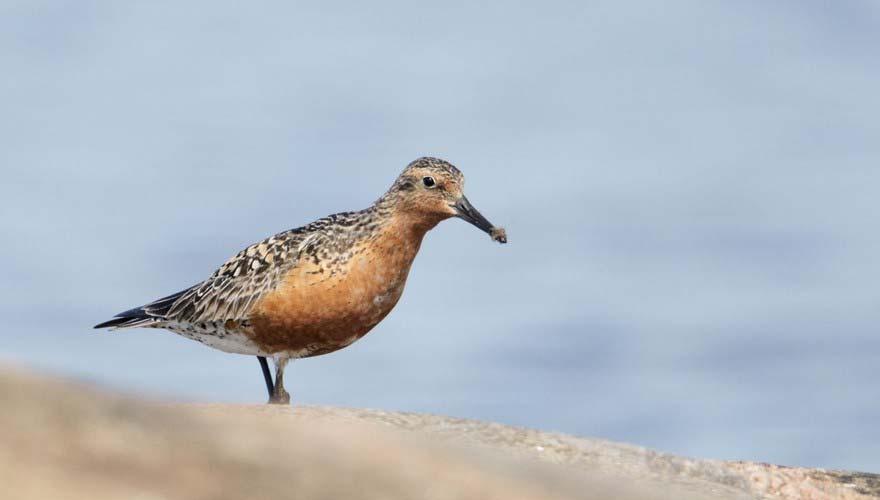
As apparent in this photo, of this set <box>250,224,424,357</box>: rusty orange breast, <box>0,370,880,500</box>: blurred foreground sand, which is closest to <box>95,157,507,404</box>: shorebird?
<box>250,224,424,357</box>: rusty orange breast

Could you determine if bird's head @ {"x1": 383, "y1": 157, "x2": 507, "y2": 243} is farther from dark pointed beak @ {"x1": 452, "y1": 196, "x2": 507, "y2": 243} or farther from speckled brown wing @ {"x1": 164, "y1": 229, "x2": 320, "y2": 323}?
speckled brown wing @ {"x1": 164, "y1": 229, "x2": 320, "y2": 323}

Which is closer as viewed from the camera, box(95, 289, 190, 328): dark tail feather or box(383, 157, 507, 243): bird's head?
box(383, 157, 507, 243): bird's head

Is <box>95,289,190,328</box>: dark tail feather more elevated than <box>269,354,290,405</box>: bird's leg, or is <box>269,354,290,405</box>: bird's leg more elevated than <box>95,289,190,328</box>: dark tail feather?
<box>95,289,190,328</box>: dark tail feather

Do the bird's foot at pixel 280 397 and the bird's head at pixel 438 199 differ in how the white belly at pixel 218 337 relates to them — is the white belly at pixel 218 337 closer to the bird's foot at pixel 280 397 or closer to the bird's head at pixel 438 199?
the bird's foot at pixel 280 397

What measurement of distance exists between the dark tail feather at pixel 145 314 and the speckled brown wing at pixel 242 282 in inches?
5.6

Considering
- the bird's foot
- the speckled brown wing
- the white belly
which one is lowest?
the bird's foot

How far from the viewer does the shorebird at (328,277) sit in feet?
47.0

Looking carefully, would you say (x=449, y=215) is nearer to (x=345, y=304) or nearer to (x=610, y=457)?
(x=345, y=304)

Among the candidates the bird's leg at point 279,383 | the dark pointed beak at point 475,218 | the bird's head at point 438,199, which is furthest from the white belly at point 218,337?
the dark pointed beak at point 475,218

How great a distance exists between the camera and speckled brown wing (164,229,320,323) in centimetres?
1501

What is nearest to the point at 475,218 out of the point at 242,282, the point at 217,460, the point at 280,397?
the point at 242,282

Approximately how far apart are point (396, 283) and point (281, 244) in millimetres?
1777

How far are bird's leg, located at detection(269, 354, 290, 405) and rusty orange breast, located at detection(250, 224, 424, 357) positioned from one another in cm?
16

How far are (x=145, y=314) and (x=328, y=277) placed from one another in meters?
3.72
